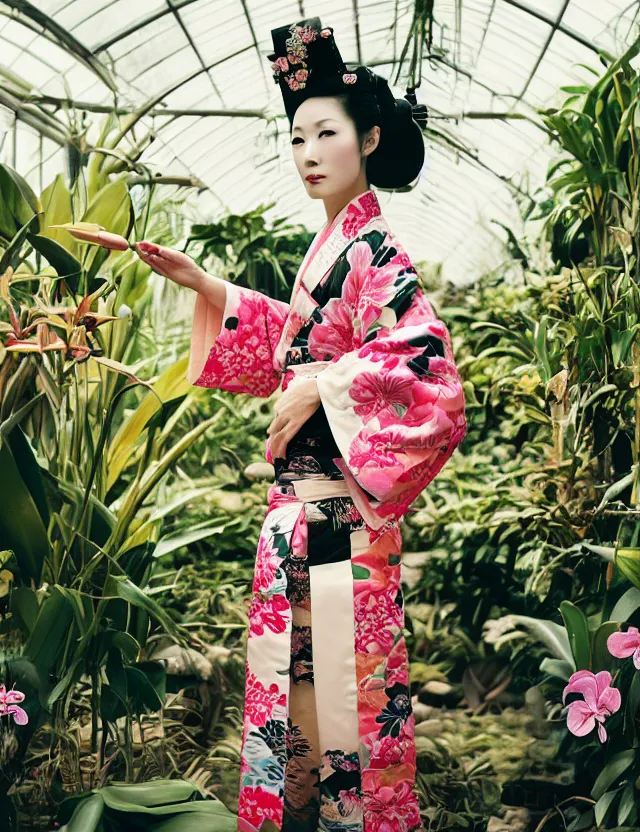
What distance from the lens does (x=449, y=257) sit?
2.40m

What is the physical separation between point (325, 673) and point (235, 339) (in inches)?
22.2

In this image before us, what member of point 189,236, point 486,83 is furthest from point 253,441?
point 486,83

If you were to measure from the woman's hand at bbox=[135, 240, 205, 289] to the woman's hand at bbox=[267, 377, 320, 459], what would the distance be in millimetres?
274

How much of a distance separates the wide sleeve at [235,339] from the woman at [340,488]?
0.11m

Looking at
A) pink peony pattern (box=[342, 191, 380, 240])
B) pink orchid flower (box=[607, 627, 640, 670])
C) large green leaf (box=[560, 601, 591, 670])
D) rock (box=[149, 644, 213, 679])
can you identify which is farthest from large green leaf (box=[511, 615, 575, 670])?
pink peony pattern (box=[342, 191, 380, 240])

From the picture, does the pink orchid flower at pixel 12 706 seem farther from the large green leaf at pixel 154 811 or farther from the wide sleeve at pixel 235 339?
the wide sleeve at pixel 235 339

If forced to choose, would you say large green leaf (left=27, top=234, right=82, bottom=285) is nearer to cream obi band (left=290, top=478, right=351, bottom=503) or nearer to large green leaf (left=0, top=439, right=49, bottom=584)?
large green leaf (left=0, top=439, right=49, bottom=584)

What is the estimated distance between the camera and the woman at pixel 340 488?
1.29 meters

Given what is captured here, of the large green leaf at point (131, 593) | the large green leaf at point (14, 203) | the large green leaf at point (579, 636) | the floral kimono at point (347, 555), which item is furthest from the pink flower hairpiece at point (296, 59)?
the large green leaf at point (579, 636)

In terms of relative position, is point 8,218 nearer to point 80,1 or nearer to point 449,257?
point 80,1

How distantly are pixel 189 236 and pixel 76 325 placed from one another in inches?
38.2

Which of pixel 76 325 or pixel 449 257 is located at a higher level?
pixel 449 257

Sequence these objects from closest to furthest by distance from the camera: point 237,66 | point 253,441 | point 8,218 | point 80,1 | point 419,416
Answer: point 419,416
point 8,218
point 80,1
point 237,66
point 253,441

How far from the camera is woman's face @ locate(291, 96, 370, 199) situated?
141 centimetres
